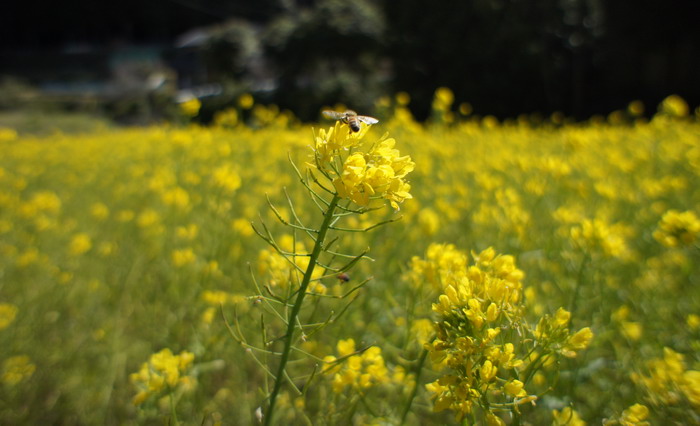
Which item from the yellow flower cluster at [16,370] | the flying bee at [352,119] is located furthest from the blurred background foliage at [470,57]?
the flying bee at [352,119]

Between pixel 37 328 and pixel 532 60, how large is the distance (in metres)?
13.0

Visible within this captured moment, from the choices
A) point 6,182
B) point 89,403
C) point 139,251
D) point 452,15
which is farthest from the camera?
point 452,15

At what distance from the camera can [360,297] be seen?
1.53m

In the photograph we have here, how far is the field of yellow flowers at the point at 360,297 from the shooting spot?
0.84 metres

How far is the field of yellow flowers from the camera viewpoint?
84 cm

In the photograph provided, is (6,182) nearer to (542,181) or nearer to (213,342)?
(213,342)

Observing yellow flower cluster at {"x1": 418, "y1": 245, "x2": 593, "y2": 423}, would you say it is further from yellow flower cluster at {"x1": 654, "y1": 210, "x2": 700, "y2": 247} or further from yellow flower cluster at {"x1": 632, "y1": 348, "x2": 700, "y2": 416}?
yellow flower cluster at {"x1": 654, "y1": 210, "x2": 700, "y2": 247}

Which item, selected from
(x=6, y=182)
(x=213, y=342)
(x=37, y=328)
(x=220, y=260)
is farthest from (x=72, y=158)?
(x=213, y=342)

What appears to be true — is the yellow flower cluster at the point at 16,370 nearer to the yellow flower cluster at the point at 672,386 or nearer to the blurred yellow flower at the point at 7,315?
the blurred yellow flower at the point at 7,315

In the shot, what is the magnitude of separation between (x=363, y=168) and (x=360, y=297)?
0.85 metres

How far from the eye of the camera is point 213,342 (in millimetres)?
1380

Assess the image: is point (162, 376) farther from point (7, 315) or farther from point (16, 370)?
point (7, 315)

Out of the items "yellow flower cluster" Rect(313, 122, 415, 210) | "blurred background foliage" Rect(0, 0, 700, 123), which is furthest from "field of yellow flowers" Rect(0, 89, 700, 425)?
"blurred background foliage" Rect(0, 0, 700, 123)

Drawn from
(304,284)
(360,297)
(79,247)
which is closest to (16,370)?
(79,247)
